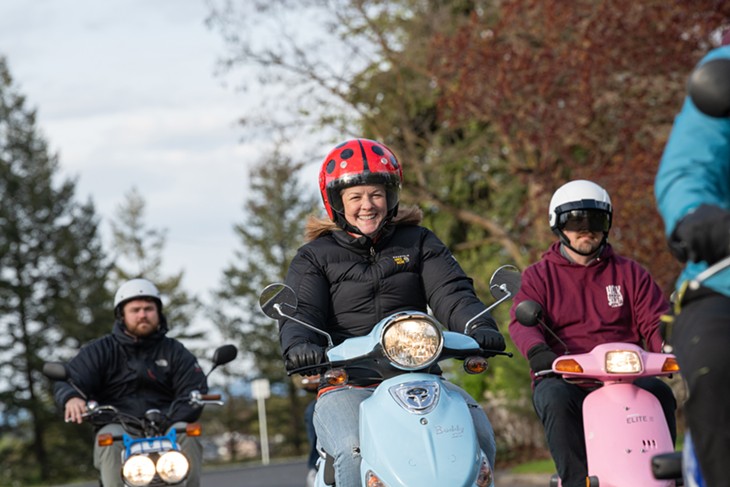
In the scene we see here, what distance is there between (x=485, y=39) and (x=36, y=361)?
38.6 metres

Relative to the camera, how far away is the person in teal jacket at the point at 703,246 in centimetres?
375

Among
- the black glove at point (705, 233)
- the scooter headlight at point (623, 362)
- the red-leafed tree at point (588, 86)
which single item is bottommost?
the scooter headlight at point (623, 362)

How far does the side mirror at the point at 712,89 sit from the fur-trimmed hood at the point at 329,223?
3.24 metres

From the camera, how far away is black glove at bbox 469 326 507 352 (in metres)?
5.83

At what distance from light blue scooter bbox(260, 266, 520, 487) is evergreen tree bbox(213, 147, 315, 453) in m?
70.5

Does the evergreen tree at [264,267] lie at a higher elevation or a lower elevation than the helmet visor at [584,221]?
higher

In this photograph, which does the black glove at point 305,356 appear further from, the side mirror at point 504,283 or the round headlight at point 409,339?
the side mirror at point 504,283

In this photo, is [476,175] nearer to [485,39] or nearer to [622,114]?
[485,39]

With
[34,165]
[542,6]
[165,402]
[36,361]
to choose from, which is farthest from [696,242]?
[34,165]

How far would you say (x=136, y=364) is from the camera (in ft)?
33.5

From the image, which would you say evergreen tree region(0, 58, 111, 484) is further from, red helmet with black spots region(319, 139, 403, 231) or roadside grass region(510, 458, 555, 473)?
red helmet with black spots region(319, 139, 403, 231)

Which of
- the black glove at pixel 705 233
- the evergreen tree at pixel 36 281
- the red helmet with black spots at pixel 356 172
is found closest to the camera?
the black glove at pixel 705 233

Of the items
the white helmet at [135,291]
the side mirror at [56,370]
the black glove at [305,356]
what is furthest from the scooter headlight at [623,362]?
the white helmet at [135,291]

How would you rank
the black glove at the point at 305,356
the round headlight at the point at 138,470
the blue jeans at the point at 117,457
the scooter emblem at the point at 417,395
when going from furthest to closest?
1. the blue jeans at the point at 117,457
2. the round headlight at the point at 138,470
3. the black glove at the point at 305,356
4. the scooter emblem at the point at 417,395
